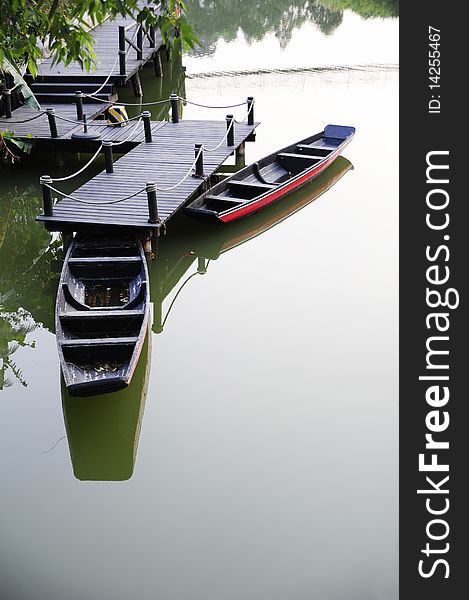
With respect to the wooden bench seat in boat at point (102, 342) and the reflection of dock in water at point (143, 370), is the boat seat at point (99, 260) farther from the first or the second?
the wooden bench seat in boat at point (102, 342)

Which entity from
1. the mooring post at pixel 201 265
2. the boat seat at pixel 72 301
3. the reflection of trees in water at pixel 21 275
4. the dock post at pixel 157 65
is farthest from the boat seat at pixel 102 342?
the dock post at pixel 157 65

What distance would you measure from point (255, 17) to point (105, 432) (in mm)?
25715

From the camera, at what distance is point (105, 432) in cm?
884

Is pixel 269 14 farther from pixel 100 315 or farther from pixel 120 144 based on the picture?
pixel 100 315

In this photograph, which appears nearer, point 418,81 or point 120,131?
point 418,81

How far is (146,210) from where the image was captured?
1231cm

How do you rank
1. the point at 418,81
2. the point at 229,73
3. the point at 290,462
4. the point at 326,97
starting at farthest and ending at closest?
1. the point at 229,73
2. the point at 326,97
3. the point at 418,81
4. the point at 290,462

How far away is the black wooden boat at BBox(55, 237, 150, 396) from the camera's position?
8.58 meters

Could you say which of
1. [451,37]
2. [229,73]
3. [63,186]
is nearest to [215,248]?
[63,186]

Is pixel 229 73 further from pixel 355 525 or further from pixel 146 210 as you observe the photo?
pixel 355 525

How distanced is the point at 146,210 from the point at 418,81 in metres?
4.31

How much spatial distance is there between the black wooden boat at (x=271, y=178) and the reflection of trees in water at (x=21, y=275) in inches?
99.4

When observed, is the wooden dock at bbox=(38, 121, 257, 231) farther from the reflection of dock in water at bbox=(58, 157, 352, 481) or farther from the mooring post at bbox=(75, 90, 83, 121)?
the mooring post at bbox=(75, 90, 83, 121)

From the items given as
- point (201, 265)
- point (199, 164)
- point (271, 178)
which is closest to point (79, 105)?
point (199, 164)
